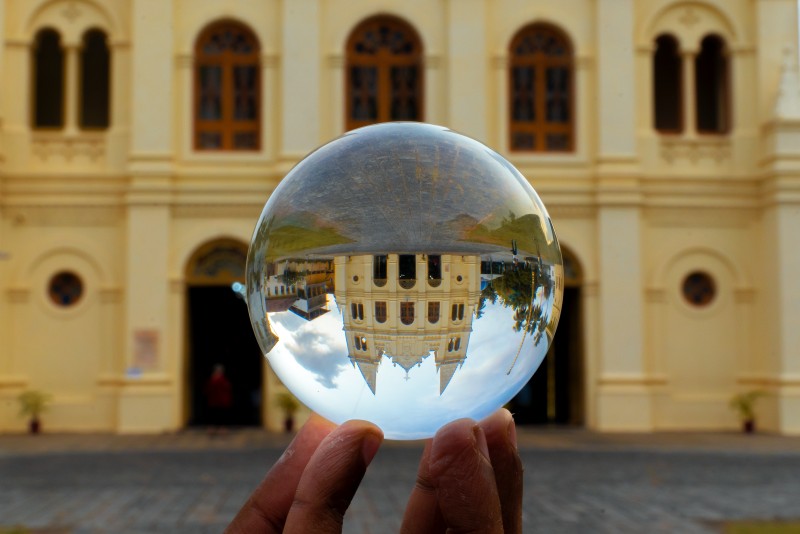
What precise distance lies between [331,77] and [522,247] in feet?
61.1

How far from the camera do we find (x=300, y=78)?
20734 mm

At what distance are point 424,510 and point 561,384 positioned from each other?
66.3ft

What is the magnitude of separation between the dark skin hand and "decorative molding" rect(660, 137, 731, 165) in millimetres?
19732

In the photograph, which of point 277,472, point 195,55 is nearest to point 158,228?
point 195,55

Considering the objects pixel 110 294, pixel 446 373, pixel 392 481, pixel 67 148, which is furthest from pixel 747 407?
pixel 446 373

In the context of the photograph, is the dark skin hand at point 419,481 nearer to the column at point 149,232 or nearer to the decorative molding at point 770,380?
the column at point 149,232

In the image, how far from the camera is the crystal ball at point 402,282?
2621 millimetres

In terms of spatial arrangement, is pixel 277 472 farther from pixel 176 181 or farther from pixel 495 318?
pixel 176 181

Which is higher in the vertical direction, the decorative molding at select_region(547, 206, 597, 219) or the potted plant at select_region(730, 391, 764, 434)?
the decorative molding at select_region(547, 206, 597, 219)

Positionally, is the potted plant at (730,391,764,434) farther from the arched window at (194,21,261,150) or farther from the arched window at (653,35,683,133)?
the arched window at (194,21,261,150)

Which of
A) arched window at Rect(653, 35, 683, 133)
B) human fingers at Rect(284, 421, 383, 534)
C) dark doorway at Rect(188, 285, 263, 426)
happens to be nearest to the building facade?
dark doorway at Rect(188, 285, 263, 426)

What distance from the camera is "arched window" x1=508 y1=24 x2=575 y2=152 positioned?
2158 centimetres

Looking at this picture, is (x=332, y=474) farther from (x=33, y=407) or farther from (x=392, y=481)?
(x=33, y=407)

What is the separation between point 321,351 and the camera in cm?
269
